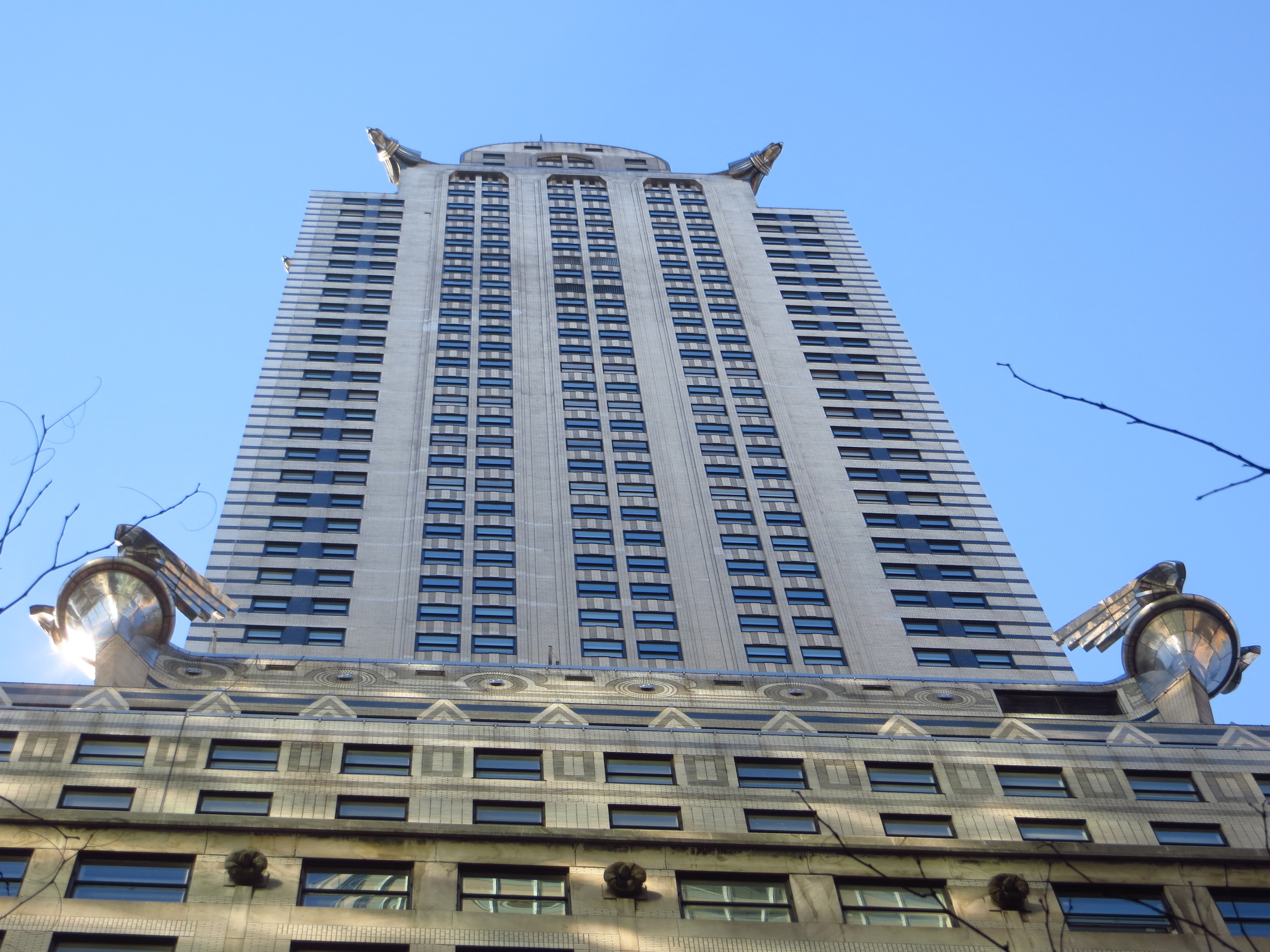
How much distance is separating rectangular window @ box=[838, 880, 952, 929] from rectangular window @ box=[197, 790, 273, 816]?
1320 centimetres

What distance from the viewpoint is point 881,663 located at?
67000 mm

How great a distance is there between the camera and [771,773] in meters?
37.2

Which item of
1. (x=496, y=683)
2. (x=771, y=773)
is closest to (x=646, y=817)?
(x=771, y=773)

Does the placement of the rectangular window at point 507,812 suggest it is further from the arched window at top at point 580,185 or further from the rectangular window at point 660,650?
the arched window at top at point 580,185

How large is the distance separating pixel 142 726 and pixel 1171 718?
33846 millimetres

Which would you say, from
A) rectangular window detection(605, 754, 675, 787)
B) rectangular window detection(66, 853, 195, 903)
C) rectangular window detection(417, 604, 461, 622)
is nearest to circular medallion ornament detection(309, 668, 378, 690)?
rectangular window detection(417, 604, 461, 622)

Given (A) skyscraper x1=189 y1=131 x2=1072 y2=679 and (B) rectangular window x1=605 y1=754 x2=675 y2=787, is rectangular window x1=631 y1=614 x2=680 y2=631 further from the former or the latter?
(B) rectangular window x1=605 y1=754 x2=675 y2=787

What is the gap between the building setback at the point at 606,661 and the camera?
32.0 metres

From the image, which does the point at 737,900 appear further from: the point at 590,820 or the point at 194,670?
the point at 194,670

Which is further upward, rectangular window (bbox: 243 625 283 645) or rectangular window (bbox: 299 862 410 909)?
rectangular window (bbox: 243 625 283 645)

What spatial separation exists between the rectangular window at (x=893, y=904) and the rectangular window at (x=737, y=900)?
130 cm

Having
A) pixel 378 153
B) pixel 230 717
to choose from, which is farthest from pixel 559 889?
pixel 378 153

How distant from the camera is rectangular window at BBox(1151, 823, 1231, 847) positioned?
35.9m

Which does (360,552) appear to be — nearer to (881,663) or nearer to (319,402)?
(319,402)
